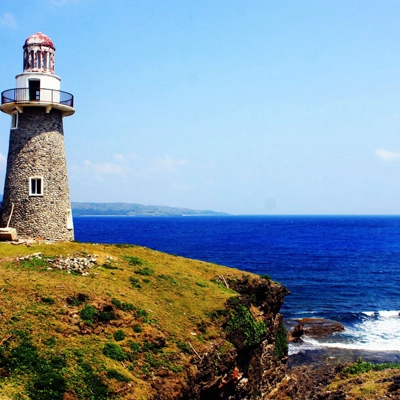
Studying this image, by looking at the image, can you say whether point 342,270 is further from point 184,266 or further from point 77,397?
point 77,397

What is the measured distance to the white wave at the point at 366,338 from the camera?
4434 cm

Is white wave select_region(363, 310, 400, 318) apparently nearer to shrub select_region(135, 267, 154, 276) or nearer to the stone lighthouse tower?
shrub select_region(135, 267, 154, 276)

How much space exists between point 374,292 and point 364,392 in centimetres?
4064

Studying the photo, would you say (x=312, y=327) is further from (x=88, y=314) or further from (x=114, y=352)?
(x=114, y=352)

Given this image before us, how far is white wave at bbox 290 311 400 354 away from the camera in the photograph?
44.3 m

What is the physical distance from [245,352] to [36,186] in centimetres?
1935

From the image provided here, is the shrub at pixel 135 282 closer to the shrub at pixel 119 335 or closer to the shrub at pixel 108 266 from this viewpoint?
the shrub at pixel 108 266

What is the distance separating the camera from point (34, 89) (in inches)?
1326

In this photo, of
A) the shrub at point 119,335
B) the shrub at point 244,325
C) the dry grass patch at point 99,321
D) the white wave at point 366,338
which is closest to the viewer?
the dry grass patch at point 99,321

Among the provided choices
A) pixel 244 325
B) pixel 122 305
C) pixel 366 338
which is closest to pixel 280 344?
pixel 244 325

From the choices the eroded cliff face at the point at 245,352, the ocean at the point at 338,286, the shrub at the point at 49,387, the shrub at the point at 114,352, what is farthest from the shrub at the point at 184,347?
the ocean at the point at 338,286

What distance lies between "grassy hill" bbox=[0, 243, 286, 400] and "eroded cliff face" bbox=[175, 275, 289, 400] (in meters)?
0.09

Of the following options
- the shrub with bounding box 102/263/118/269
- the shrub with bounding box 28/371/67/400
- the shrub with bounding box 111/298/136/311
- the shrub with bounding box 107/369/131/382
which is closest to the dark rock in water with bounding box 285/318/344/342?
the shrub with bounding box 102/263/118/269

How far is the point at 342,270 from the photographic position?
8538 cm
